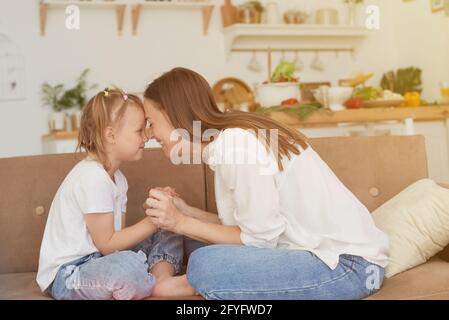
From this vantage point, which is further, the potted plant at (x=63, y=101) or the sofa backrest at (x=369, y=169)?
the potted plant at (x=63, y=101)

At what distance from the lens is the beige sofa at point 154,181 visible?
158 centimetres

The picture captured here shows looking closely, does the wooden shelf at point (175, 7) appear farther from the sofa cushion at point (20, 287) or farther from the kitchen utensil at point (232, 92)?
the sofa cushion at point (20, 287)

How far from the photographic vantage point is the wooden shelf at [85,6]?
3.57 meters

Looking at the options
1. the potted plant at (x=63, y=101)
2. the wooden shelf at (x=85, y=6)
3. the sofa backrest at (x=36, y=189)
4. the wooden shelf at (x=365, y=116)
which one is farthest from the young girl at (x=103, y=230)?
the wooden shelf at (x=85, y=6)

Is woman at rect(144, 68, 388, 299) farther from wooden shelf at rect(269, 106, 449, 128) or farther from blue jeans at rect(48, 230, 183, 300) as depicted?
wooden shelf at rect(269, 106, 449, 128)

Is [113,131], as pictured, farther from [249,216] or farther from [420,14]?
[420,14]

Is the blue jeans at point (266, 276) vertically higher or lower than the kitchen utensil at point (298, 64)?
lower

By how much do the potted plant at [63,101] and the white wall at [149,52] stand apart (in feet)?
0.17

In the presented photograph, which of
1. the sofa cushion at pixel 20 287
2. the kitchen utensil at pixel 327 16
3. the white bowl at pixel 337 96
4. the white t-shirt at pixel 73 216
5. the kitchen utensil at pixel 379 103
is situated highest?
the kitchen utensil at pixel 327 16

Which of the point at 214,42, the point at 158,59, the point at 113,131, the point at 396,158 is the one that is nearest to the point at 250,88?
the point at 214,42

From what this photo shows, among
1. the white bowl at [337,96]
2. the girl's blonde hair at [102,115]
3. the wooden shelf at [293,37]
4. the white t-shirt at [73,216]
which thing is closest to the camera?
the white t-shirt at [73,216]

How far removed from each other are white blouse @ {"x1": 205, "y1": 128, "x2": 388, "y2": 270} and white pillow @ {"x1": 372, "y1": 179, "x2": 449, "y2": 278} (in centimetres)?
12

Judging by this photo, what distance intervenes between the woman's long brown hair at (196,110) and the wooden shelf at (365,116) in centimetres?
149

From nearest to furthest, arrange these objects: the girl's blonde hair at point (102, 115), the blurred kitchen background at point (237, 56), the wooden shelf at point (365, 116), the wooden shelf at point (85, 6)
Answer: the girl's blonde hair at point (102, 115)
the wooden shelf at point (365, 116)
the blurred kitchen background at point (237, 56)
the wooden shelf at point (85, 6)
